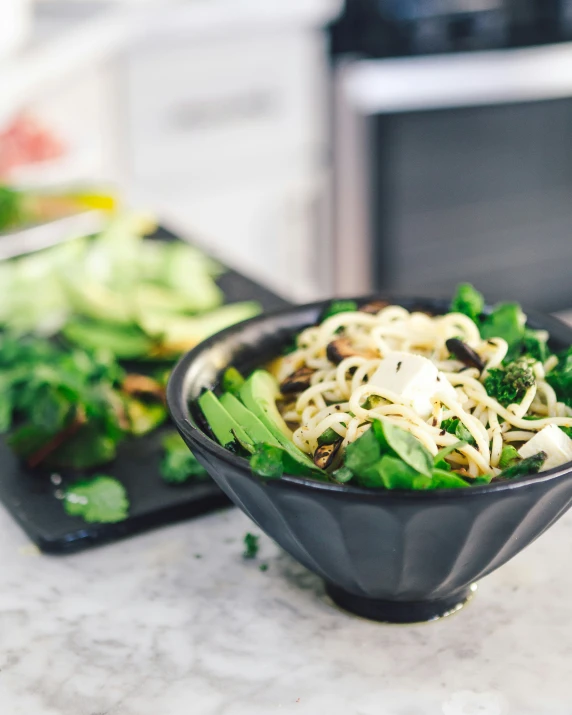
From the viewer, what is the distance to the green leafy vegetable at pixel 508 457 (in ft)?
2.83

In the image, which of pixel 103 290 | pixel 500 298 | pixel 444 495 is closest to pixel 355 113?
pixel 500 298

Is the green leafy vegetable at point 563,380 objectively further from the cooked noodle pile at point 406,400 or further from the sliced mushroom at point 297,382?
the sliced mushroom at point 297,382

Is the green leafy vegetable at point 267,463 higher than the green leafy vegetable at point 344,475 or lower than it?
higher

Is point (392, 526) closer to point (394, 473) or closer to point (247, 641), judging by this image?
point (394, 473)

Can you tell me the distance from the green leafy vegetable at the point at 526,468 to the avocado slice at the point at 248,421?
213 mm

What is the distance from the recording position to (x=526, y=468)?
81 cm

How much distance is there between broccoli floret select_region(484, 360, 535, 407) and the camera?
0.93m

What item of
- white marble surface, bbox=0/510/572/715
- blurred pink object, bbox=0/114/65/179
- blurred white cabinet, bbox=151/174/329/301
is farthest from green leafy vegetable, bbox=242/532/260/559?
blurred white cabinet, bbox=151/174/329/301

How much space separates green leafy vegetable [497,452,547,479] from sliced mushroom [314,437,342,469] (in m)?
0.15

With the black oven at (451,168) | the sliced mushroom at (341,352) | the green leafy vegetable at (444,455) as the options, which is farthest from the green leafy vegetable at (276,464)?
the black oven at (451,168)

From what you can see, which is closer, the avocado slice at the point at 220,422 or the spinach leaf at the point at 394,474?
the spinach leaf at the point at 394,474

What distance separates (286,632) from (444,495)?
26cm

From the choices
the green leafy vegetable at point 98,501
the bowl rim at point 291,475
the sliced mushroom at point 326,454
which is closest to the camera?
the bowl rim at point 291,475

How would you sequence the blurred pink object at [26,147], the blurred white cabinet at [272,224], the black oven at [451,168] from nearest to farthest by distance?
the blurred pink object at [26,147] < the black oven at [451,168] < the blurred white cabinet at [272,224]
